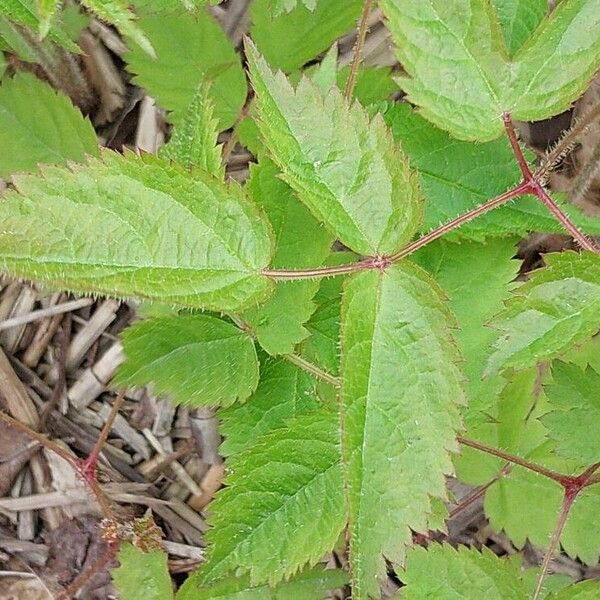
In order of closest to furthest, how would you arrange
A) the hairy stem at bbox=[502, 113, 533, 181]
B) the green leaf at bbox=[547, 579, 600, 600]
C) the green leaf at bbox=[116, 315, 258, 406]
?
the hairy stem at bbox=[502, 113, 533, 181], the green leaf at bbox=[547, 579, 600, 600], the green leaf at bbox=[116, 315, 258, 406]

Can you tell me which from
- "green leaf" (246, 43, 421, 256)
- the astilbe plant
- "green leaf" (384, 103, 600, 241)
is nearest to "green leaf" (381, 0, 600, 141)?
the astilbe plant

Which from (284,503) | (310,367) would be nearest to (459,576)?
(284,503)

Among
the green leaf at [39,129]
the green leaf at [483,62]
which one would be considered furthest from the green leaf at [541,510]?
the green leaf at [39,129]

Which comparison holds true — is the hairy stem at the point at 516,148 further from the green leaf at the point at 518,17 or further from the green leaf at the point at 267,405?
the green leaf at the point at 267,405

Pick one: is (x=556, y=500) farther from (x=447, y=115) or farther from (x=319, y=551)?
(x=447, y=115)

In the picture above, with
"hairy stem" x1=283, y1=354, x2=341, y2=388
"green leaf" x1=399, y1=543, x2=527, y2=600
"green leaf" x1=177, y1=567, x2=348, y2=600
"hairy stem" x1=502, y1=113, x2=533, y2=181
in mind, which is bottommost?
A: "green leaf" x1=177, y1=567, x2=348, y2=600

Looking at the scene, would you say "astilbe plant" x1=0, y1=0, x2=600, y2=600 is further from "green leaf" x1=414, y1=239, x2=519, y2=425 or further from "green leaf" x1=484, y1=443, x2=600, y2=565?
"green leaf" x1=484, y1=443, x2=600, y2=565

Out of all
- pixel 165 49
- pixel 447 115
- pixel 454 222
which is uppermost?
pixel 165 49

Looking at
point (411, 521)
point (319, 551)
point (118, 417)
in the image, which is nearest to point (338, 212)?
point (411, 521)
